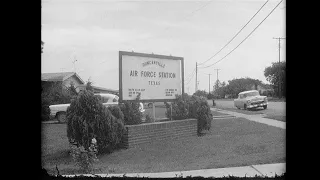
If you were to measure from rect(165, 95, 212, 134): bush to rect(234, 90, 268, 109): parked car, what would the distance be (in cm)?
628

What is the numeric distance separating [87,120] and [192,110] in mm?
4387

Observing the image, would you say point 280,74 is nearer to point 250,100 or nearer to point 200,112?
point 200,112

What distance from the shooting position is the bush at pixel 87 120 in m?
7.49

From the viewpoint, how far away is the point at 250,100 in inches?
691

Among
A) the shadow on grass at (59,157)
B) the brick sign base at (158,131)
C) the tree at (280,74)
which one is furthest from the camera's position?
the brick sign base at (158,131)

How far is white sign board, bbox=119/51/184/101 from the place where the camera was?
9531mm

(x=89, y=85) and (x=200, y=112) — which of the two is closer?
(x=89, y=85)

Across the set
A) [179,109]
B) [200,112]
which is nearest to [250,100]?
[200,112]

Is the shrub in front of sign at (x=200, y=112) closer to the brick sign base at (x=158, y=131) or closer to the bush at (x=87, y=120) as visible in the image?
the brick sign base at (x=158, y=131)

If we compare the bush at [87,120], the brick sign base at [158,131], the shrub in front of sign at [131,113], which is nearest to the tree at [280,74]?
the brick sign base at [158,131]

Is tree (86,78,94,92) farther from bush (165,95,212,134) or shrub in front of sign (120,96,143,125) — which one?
bush (165,95,212,134)

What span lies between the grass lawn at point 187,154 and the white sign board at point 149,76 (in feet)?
5.43
